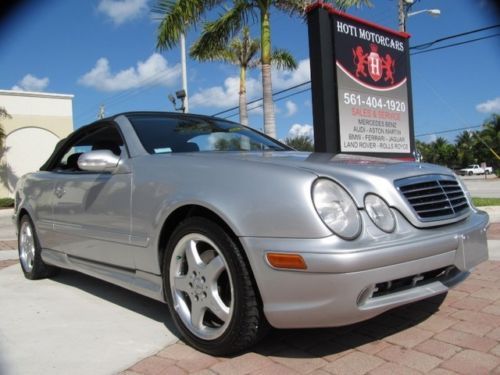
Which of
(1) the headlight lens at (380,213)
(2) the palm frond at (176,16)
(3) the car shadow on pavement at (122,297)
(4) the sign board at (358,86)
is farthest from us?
(2) the palm frond at (176,16)

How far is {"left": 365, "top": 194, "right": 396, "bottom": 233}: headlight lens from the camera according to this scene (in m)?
2.40

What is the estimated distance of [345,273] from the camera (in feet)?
7.32

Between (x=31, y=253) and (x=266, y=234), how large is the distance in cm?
340

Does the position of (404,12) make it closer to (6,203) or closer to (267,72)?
(267,72)

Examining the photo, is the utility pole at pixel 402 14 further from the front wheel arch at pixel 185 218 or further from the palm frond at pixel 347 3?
the front wheel arch at pixel 185 218

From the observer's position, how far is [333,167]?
8.62 ft

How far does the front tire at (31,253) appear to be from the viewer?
4734mm

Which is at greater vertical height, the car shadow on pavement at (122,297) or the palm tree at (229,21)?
the palm tree at (229,21)

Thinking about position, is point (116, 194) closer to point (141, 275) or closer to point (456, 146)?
point (141, 275)

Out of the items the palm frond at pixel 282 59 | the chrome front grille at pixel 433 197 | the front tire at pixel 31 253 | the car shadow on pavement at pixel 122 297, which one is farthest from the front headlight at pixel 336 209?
the palm frond at pixel 282 59

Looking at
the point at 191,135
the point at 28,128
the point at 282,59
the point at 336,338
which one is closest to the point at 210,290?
the point at 336,338

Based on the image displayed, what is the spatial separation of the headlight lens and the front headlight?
94mm

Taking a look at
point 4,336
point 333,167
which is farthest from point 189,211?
point 4,336

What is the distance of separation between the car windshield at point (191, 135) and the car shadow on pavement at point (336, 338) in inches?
57.7
